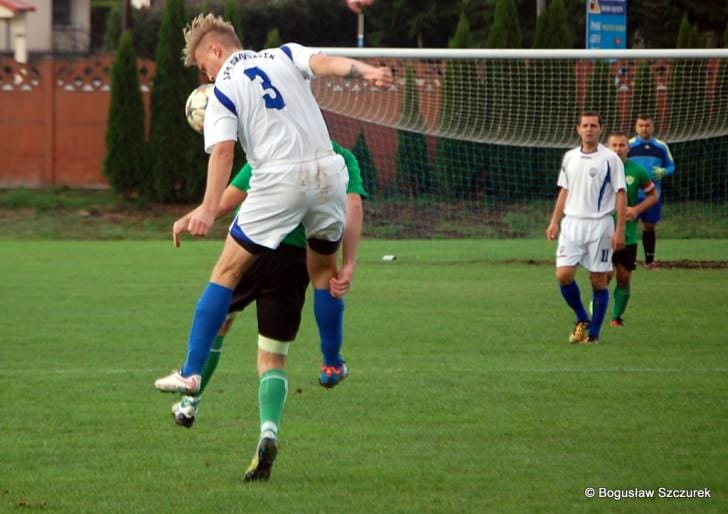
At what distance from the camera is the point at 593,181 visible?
13.4m

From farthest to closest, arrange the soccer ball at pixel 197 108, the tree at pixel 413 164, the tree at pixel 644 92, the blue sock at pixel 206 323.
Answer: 1. the tree at pixel 413 164
2. the tree at pixel 644 92
3. the soccer ball at pixel 197 108
4. the blue sock at pixel 206 323

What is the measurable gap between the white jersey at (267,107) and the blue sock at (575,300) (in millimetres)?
6396

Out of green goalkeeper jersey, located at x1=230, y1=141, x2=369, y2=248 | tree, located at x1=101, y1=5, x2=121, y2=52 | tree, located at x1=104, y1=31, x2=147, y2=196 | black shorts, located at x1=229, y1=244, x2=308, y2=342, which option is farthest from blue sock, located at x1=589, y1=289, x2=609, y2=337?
tree, located at x1=101, y1=5, x2=121, y2=52

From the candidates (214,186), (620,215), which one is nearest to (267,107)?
(214,186)

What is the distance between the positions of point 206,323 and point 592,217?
6.85 metres

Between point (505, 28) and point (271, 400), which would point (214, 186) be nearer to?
point (271, 400)

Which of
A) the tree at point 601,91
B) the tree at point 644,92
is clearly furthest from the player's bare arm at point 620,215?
the tree at point 601,91

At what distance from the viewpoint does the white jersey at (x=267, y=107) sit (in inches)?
278

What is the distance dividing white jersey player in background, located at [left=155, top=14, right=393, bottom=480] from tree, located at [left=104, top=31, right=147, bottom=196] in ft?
70.6

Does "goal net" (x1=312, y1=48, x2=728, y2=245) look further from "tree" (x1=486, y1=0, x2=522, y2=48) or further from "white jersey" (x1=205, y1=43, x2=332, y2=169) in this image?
"white jersey" (x1=205, y1=43, x2=332, y2=169)

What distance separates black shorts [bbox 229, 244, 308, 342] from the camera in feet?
24.8

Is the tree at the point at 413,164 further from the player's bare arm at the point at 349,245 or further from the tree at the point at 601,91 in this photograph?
the player's bare arm at the point at 349,245

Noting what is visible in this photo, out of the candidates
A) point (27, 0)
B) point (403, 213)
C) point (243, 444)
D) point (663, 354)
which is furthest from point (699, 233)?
point (27, 0)

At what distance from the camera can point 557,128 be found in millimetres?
22938
